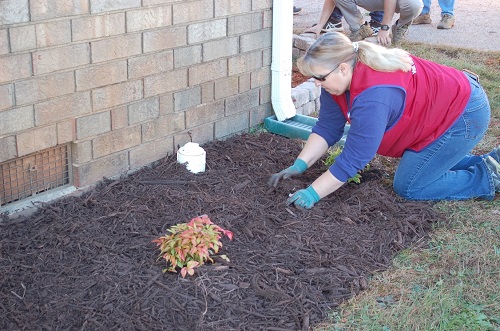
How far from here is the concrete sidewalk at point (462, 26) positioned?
955 centimetres

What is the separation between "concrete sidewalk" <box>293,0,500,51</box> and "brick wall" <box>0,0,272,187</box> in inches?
159

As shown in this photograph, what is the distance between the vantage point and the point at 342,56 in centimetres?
410

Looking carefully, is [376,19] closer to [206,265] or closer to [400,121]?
[400,121]

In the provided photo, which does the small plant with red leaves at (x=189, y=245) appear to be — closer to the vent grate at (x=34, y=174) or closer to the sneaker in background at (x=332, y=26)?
the vent grate at (x=34, y=174)

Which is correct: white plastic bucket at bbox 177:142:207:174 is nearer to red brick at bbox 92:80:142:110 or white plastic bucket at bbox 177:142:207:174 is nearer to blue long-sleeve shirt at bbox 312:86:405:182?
red brick at bbox 92:80:142:110

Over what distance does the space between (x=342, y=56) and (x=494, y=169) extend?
1545 millimetres

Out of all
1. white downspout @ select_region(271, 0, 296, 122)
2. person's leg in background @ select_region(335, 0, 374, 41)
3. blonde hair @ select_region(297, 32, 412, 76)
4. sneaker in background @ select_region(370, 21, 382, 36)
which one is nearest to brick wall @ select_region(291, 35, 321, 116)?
white downspout @ select_region(271, 0, 296, 122)

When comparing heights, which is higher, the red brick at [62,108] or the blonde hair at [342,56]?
the blonde hair at [342,56]

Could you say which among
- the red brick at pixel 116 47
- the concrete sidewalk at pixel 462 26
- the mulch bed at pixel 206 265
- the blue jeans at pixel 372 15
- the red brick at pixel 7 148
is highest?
the red brick at pixel 116 47

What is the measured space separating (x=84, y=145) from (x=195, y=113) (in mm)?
1070

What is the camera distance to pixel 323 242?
4.09m

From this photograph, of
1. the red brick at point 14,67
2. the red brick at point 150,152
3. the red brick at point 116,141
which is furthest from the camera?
the red brick at point 150,152

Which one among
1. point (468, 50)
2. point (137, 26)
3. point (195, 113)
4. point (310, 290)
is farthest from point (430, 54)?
point (310, 290)

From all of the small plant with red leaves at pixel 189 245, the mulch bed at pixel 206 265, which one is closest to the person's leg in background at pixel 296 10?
the mulch bed at pixel 206 265
